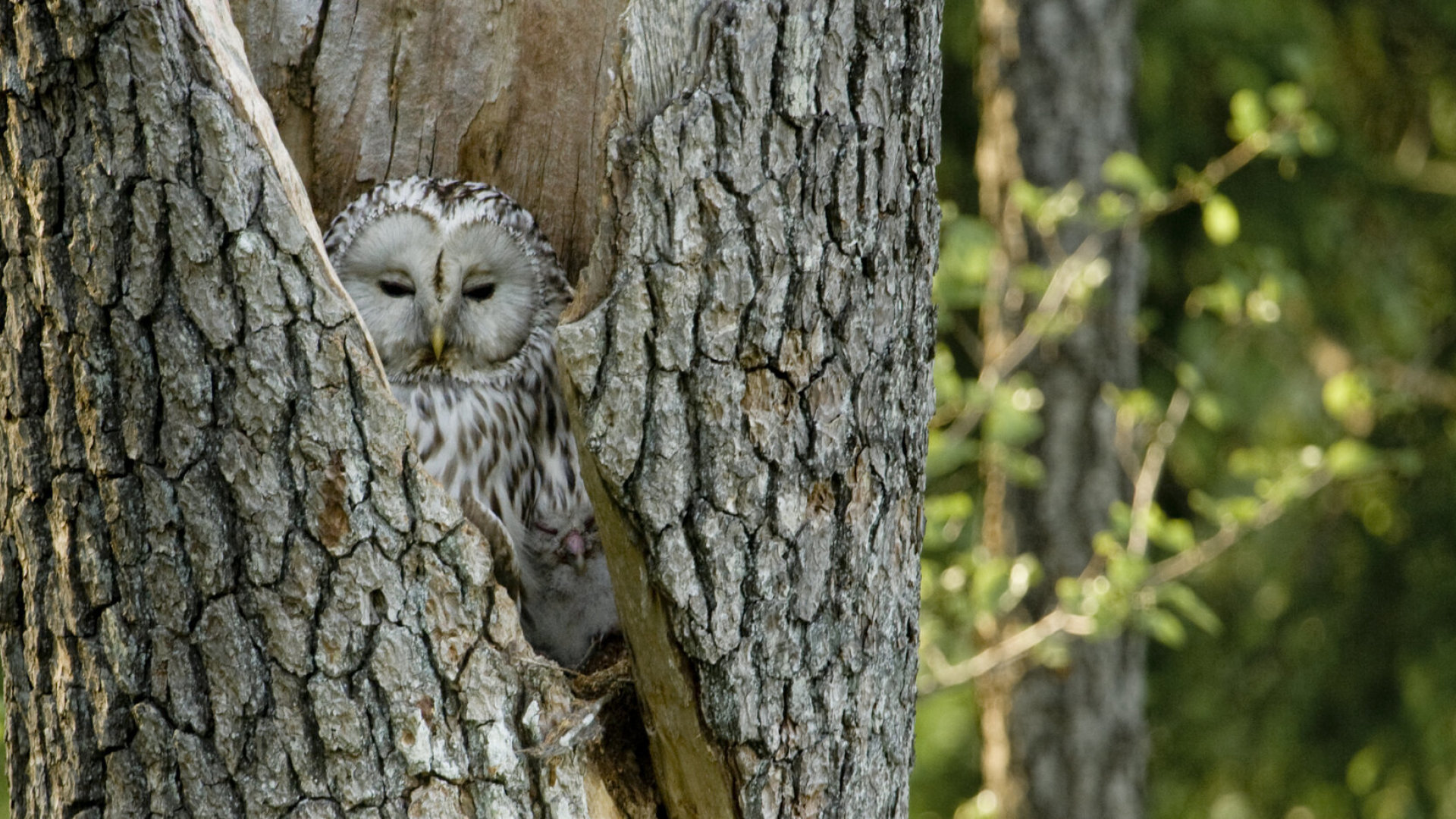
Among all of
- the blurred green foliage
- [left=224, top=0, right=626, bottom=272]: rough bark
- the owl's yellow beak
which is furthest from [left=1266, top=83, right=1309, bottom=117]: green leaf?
the owl's yellow beak

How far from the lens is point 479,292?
244cm

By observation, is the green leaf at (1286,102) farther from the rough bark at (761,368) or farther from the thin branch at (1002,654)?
the rough bark at (761,368)

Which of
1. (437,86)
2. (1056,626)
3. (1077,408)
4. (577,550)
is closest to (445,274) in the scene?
(437,86)

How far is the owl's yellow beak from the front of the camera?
2.37 metres

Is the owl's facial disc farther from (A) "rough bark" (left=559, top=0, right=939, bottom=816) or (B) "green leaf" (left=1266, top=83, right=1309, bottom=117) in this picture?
(B) "green leaf" (left=1266, top=83, right=1309, bottom=117)

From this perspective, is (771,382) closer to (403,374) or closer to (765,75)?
(765,75)

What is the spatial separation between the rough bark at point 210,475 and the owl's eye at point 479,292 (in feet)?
2.44

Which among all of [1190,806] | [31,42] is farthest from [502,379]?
[1190,806]

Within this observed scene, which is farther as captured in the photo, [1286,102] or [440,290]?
[1286,102]

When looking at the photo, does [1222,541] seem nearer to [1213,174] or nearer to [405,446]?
[1213,174]

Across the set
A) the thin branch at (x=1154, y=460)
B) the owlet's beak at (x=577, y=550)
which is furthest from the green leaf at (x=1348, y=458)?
the owlet's beak at (x=577, y=550)

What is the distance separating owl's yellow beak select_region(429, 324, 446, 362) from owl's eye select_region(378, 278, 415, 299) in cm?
9

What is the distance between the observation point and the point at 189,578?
5.39 ft

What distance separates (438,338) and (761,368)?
2.76ft
